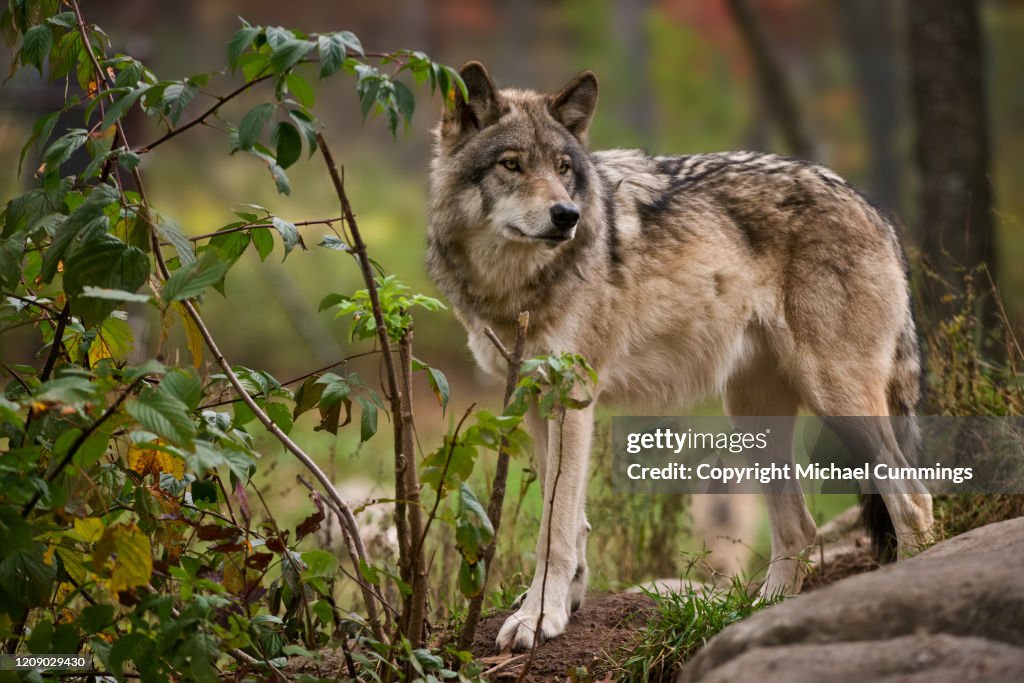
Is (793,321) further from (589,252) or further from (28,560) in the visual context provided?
(28,560)

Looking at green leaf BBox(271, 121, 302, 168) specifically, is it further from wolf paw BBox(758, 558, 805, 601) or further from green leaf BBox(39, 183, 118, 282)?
wolf paw BBox(758, 558, 805, 601)

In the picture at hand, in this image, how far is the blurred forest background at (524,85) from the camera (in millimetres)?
13172

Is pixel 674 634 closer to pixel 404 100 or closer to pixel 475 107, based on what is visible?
pixel 404 100

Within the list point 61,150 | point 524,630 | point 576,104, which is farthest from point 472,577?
point 576,104

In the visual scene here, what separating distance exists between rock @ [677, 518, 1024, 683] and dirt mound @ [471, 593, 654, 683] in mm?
1033

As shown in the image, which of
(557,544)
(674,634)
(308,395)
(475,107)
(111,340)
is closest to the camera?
(308,395)

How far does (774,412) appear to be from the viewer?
471 centimetres

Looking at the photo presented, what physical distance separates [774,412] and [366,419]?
2.69m

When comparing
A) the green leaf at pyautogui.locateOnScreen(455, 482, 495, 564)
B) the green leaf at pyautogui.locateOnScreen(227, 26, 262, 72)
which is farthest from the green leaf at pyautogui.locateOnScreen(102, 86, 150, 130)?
the green leaf at pyautogui.locateOnScreen(455, 482, 495, 564)

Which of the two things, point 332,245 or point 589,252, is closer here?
point 332,245

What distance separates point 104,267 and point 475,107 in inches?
78.9

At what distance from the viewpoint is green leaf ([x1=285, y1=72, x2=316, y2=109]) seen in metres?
2.11

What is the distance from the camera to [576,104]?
4.10 meters

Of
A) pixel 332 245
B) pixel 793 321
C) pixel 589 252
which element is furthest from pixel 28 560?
pixel 793 321
